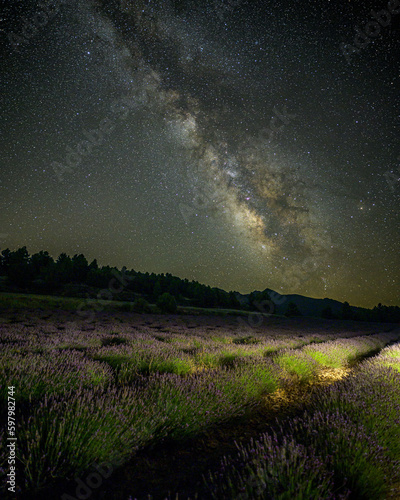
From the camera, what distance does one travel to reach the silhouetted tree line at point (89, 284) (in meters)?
49.7

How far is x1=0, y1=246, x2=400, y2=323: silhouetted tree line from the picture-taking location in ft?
163

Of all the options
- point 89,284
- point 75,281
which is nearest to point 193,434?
Result: point 89,284

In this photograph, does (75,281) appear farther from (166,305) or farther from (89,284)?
(166,305)

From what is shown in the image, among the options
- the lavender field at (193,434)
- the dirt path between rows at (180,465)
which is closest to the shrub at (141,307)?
the lavender field at (193,434)

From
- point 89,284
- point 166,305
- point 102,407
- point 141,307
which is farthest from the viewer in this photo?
point 89,284

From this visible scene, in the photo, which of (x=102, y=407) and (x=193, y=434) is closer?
(x=102, y=407)

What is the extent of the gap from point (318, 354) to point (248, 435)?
16.5 ft

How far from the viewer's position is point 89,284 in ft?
220

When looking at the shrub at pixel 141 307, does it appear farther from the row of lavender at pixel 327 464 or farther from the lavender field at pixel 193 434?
the row of lavender at pixel 327 464

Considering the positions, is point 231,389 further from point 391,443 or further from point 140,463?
point 391,443

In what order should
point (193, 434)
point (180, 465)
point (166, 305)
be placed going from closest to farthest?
point (180, 465) < point (193, 434) < point (166, 305)

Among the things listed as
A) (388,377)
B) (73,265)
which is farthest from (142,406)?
(73,265)

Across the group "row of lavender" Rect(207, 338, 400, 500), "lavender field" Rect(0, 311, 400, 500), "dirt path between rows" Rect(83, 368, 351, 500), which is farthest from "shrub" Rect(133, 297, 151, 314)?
"row of lavender" Rect(207, 338, 400, 500)

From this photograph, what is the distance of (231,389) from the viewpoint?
345 cm
